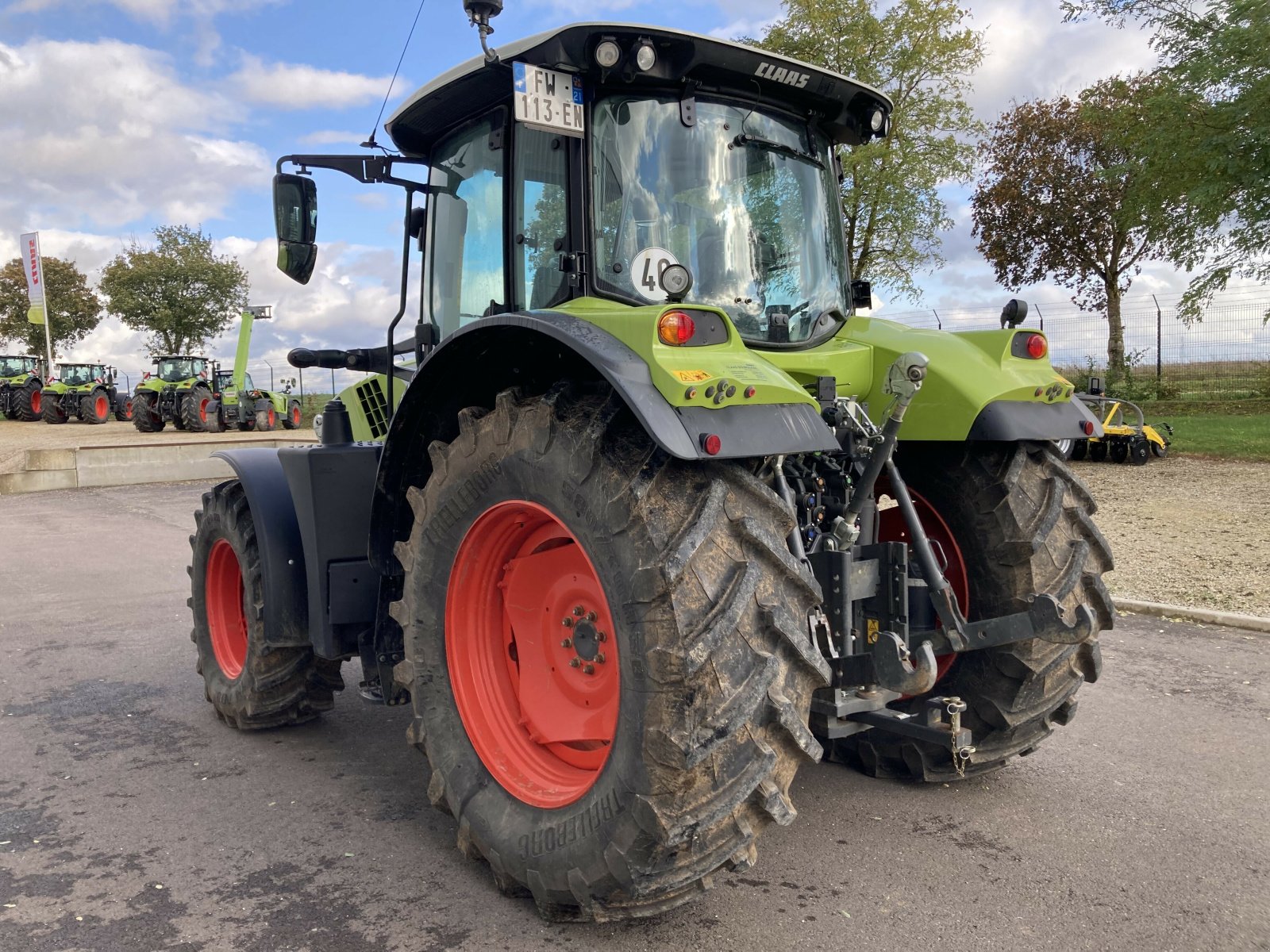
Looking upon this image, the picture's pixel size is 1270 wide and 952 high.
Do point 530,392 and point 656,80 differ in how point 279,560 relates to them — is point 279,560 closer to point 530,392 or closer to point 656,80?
point 530,392

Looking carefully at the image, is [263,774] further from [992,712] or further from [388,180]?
[992,712]

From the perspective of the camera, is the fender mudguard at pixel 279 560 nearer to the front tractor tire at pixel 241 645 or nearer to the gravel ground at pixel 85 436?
the front tractor tire at pixel 241 645

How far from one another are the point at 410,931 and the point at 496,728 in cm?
67

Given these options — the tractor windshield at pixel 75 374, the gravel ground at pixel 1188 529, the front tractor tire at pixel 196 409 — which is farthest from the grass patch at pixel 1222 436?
the tractor windshield at pixel 75 374

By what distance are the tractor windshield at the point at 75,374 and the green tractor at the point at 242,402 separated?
6.69 meters

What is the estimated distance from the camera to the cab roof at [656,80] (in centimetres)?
305

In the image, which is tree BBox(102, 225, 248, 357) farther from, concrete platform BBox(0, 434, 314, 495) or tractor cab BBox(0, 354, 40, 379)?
concrete platform BBox(0, 434, 314, 495)

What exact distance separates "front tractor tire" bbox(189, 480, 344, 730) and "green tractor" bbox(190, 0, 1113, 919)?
0.34 feet

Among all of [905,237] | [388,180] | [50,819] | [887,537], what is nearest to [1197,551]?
[887,537]

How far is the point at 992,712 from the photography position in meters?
3.54

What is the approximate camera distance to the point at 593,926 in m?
2.76

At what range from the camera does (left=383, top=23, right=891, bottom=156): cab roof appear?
120 inches

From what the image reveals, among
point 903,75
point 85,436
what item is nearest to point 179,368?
point 85,436

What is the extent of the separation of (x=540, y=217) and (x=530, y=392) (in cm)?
64
